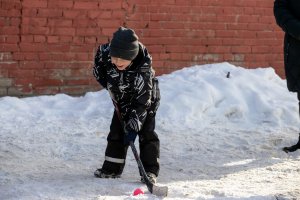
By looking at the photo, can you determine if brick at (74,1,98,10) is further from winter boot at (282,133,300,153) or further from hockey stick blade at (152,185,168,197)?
hockey stick blade at (152,185,168,197)

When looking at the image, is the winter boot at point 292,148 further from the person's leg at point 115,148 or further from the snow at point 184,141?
the person's leg at point 115,148

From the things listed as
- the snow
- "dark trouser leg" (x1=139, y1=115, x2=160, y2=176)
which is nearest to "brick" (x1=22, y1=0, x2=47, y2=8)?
the snow

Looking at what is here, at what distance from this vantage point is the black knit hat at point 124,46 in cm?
414

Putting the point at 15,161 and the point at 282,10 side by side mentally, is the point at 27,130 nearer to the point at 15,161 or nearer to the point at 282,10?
the point at 15,161

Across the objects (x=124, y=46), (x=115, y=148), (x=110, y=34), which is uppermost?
(x=124, y=46)

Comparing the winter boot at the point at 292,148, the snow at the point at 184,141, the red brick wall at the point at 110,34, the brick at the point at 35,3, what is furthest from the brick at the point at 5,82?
the winter boot at the point at 292,148

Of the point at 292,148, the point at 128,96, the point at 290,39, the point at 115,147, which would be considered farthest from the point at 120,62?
the point at 292,148

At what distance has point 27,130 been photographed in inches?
231

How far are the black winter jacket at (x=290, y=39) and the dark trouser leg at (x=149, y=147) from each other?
4.68ft

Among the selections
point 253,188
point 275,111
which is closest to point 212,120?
point 275,111

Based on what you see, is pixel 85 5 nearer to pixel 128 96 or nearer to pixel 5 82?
pixel 5 82

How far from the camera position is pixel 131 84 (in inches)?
168

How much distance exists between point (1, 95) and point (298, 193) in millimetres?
3736

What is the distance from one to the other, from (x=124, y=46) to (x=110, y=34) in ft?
10.7
